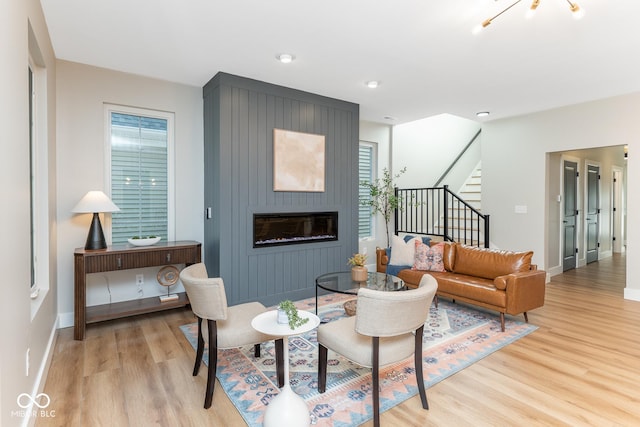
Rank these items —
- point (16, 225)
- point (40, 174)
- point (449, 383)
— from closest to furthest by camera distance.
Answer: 1. point (16, 225)
2. point (449, 383)
3. point (40, 174)

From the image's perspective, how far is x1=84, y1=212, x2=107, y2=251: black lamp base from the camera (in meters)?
3.38

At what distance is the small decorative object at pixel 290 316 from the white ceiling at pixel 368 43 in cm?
218

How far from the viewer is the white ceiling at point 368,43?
2.54m

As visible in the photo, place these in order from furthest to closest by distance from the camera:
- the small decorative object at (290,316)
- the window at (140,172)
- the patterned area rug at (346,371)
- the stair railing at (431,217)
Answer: the stair railing at (431,217) < the window at (140,172) < the patterned area rug at (346,371) < the small decorative object at (290,316)

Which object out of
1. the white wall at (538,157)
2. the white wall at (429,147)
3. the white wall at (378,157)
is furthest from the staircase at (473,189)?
the white wall at (378,157)

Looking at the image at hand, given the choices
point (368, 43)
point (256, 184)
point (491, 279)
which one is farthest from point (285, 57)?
point (491, 279)

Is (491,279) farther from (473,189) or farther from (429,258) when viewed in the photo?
(473,189)

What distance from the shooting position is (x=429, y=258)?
4.35 m

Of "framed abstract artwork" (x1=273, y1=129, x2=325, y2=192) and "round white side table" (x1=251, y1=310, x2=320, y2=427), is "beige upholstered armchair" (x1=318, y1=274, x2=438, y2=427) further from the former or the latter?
"framed abstract artwork" (x1=273, y1=129, x2=325, y2=192)

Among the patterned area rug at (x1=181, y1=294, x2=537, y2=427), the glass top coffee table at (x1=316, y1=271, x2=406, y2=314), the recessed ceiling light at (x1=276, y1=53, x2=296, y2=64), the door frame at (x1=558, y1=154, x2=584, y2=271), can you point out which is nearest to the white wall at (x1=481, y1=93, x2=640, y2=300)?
the door frame at (x1=558, y1=154, x2=584, y2=271)

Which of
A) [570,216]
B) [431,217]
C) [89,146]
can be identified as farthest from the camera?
[431,217]

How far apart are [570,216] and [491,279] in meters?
3.77

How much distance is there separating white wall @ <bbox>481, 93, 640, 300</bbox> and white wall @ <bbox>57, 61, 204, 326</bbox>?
5.23m

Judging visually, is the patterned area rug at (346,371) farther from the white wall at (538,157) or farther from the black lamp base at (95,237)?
the white wall at (538,157)
